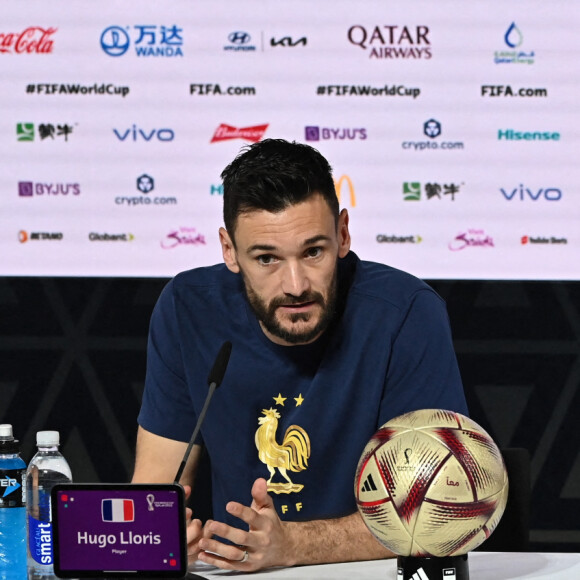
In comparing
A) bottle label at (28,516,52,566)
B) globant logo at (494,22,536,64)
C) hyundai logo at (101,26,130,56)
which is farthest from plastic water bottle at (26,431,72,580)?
globant logo at (494,22,536,64)

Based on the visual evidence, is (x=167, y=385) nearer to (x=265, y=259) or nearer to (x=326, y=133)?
(x=265, y=259)

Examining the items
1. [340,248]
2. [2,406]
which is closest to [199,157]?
[2,406]

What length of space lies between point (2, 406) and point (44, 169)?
0.88 m

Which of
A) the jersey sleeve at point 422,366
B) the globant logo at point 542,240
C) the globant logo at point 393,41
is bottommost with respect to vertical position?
the jersey sleeve at point 422,366

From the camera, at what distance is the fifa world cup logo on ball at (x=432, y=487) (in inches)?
51.8

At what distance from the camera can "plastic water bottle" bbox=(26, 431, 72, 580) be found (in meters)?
1.52

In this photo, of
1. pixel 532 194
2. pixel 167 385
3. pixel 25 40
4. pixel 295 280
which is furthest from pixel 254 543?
pixel 25 40

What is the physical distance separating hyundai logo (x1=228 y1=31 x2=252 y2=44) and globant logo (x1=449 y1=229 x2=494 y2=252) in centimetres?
100

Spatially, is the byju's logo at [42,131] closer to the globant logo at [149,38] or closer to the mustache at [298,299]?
the globant logo at [149,38]

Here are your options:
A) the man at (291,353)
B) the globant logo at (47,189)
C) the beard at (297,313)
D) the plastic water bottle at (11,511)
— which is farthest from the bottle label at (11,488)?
the globant logo at (47,189)

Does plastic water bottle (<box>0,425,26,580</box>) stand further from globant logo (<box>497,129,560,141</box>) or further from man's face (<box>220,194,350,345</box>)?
globant logo (<box>497,129,560,141</box>)

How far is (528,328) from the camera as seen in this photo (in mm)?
3396

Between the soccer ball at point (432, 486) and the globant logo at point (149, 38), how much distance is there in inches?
88.1

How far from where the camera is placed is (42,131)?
3.30 meters
